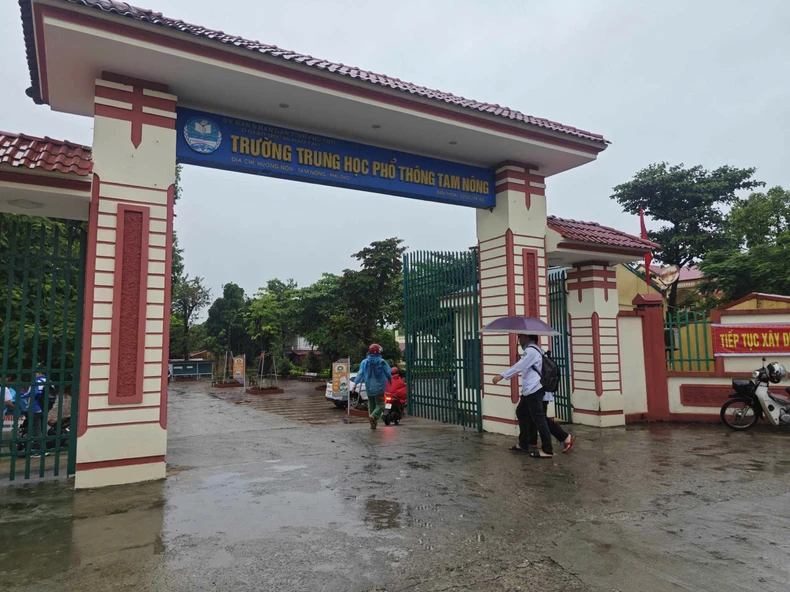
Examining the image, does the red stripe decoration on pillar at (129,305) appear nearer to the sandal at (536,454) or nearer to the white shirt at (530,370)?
the white shirt at (530,370)

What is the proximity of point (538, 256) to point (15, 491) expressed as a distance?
27.1 ft

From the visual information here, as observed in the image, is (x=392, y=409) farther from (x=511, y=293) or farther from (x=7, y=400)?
(x=7, y=400)

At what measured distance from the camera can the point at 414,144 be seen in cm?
862

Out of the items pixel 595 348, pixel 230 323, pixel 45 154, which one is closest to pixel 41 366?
A: pixel 45 154

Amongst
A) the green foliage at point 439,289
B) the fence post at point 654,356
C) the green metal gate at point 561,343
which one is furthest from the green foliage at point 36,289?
the fence post at point 654,356

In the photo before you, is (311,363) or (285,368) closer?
(311,363)

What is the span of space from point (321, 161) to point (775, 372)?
8.70m

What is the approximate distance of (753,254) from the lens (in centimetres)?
1936

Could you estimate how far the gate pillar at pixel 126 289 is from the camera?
5.84 m

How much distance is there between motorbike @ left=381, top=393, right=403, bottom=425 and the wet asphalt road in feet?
9.05

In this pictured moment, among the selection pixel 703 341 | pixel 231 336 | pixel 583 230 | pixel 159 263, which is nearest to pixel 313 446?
pixel 159 263

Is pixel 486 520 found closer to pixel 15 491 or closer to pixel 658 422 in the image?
pixel 15 491

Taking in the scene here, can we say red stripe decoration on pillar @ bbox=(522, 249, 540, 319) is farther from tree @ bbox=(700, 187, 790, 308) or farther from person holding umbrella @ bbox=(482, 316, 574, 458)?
tree @ bbox=(700, 187, 790, 308)

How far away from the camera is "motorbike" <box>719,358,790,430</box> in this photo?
29.5 feet
